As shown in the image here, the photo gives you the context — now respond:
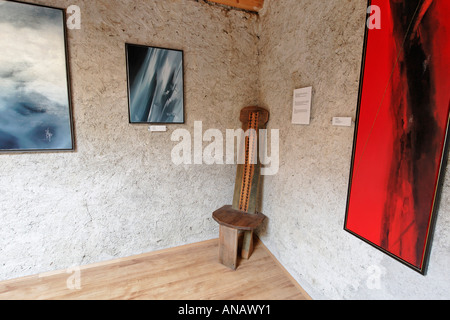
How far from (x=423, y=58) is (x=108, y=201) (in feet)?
7.85

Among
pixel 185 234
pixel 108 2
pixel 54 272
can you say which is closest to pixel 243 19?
pixel 108 2

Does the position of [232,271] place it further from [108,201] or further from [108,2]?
[108,2]

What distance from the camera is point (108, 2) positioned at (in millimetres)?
1832

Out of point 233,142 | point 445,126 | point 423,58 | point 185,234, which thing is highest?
point 423,58

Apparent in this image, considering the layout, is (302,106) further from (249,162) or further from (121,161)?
(121,161)

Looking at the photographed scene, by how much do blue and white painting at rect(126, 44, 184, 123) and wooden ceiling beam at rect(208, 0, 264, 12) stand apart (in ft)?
2.32

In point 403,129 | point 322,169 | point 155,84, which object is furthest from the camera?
point 155,84

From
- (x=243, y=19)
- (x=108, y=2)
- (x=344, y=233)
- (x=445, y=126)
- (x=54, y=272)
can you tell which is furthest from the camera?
(x=243, y=19)

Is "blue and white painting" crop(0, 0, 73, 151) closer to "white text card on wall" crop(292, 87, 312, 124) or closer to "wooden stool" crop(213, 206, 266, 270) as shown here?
"wooden stool" crop(213, 206, 266, 270)

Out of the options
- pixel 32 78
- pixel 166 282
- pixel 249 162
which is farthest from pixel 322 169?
pixel 32 78

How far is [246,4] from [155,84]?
4.07ft

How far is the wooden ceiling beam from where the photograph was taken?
7.16 ft

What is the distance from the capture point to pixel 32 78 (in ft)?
5.52
